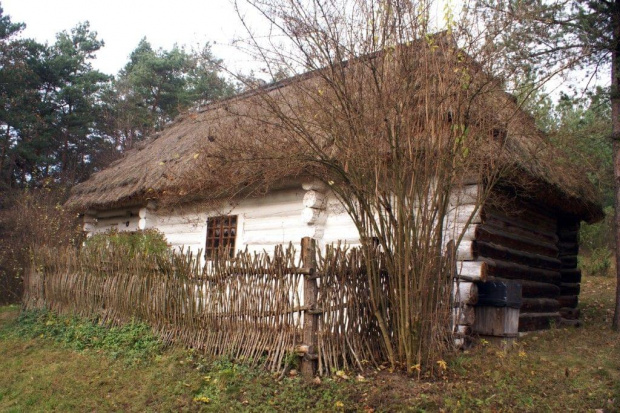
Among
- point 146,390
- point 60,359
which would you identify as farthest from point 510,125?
point 60,359

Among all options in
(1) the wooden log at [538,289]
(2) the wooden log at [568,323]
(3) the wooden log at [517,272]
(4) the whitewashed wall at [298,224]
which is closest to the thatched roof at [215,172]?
(4) the whitewashed wall at [298,224]

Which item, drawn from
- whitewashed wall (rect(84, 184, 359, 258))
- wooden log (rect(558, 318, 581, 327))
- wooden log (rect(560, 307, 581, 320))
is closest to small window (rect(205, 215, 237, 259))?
whitewashed wall (rect(84, 184, 359, 258))

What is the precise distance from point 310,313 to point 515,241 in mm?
4086

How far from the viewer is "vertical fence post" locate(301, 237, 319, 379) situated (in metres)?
4.93

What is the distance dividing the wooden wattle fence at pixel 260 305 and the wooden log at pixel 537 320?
3.21 meters

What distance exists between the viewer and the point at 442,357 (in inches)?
194

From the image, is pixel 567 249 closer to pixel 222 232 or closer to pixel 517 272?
pixel 517 272

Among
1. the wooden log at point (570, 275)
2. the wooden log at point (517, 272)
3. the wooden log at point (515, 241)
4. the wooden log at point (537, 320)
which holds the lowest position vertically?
the wooden log at point (537, 320)

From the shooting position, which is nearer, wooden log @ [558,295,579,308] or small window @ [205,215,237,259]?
small window @ [205,215,237,259]

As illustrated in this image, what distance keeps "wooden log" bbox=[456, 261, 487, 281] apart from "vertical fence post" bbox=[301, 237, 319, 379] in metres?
1.97

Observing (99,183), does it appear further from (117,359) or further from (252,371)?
(252,371)

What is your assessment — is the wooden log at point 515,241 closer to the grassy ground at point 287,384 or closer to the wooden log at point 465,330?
the wooden log at point 465,330

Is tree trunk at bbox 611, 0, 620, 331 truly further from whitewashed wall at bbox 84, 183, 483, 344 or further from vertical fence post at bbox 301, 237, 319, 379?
vertical fence post at bbox 301, 237, 319, 379

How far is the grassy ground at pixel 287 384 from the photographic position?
4.28 m
